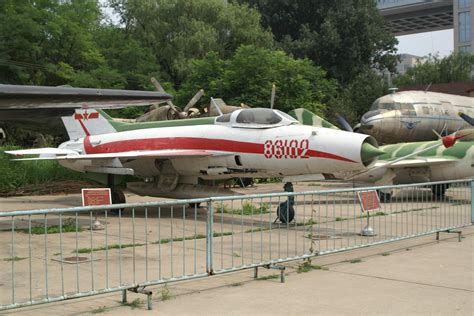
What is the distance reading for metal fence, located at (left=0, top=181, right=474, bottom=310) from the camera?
5969mm

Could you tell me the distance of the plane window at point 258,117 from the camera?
40.0ft

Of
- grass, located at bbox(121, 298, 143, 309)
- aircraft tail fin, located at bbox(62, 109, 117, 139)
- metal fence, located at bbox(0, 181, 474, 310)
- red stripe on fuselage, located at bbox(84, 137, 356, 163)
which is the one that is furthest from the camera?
aircraft tail fin, located at bbox(62, 109, 117, 139)

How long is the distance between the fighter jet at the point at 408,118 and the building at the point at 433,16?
207 feet

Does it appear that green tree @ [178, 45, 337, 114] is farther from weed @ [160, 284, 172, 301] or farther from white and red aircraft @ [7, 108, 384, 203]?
weed @ [160, 284, 172, 301]

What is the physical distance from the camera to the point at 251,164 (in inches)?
488

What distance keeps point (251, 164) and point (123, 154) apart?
133 inches

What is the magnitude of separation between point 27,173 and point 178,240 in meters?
12.6

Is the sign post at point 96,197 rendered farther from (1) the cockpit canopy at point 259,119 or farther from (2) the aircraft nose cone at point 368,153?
(2) the aircraft nose cone at point 368,153

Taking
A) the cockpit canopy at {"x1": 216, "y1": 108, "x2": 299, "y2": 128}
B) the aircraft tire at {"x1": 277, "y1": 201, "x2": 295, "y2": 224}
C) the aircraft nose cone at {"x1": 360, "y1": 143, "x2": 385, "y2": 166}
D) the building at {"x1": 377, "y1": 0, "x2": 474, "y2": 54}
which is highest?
the building at {"x1": 377, "y1": 0, "x2": 474, "y2": 54}

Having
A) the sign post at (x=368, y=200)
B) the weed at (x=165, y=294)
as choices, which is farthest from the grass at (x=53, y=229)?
the sign post at (x=368, y=200)

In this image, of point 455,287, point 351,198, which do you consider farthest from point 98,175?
point 455,287

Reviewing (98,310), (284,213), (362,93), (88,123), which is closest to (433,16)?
(362,93)

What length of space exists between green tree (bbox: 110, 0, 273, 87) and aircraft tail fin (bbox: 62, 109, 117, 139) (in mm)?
21933

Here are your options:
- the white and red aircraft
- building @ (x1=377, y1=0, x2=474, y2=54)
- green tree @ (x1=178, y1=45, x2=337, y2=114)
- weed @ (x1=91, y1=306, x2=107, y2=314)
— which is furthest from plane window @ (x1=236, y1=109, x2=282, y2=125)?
building @ (x1=377, y1=0, x2=474, y2=54)
